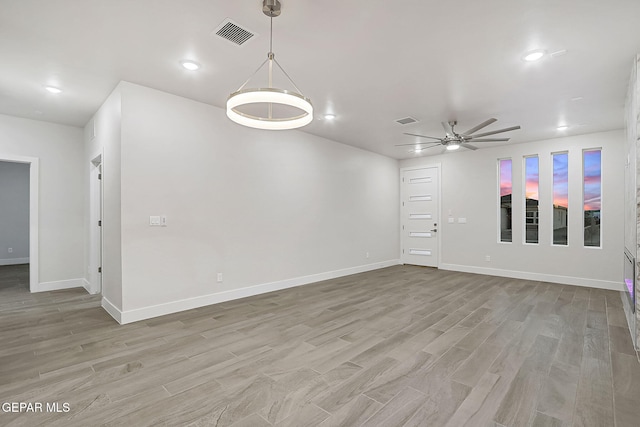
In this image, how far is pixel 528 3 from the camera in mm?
2387

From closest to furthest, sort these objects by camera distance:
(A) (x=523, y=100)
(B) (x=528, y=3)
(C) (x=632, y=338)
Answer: (B) (x=528, y=3) < (C) (x=632, y=338) < (A) (x=523, y=100)

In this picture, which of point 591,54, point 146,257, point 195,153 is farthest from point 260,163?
point 591,54

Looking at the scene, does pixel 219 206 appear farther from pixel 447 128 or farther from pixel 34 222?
pixel 447 128

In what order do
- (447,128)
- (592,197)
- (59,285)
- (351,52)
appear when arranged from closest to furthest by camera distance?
(351,52) → (447,128) → (59,285) → (592,197)

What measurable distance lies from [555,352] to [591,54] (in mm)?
2997

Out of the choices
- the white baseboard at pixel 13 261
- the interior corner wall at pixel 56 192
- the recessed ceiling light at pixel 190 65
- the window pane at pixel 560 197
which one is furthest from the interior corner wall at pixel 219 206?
the white baseboard at pixel 13 261

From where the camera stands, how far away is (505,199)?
22.8ft

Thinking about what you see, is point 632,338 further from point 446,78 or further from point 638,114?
point 446,78

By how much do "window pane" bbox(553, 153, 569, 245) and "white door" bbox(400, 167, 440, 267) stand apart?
7.88 ft

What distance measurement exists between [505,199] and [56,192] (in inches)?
358

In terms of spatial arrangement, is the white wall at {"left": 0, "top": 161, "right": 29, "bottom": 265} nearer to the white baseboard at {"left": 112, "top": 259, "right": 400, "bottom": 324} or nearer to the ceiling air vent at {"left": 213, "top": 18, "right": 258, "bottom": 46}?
the white baseboard at {"left": 112, "top": 259, "right": 400, "bottom": 324}

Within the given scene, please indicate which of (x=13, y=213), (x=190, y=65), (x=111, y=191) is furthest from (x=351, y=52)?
(x=13, y=213)

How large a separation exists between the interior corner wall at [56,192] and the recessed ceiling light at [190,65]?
3852mm

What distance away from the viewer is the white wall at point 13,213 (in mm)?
8250
